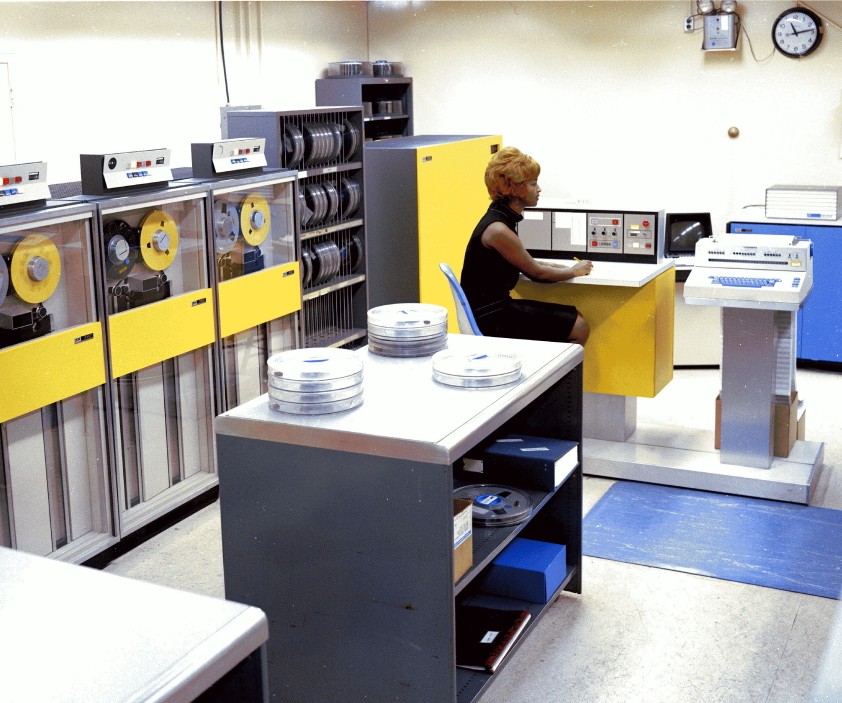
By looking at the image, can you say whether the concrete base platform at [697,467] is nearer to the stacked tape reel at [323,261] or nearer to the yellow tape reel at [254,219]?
the stacked tape reel at [323,261]

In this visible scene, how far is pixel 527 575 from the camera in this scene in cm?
354

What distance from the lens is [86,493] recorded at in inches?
165

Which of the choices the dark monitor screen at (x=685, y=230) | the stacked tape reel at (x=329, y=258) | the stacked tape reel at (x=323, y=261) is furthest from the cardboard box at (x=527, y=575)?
the dark monitor screen at (x=685, y=230)

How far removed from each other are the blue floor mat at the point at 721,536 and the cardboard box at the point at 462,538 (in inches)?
56.3

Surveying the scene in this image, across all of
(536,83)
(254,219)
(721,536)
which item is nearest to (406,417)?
(721,536)

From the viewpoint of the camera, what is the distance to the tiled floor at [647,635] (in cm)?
329

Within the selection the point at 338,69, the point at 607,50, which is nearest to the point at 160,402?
the point at 338,69

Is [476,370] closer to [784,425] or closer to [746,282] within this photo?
[746,282]

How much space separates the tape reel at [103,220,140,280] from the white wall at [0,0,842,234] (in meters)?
1.51

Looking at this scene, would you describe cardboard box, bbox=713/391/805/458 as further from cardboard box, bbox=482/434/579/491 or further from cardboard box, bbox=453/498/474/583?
cardboard box, bbox=453/498/474/583

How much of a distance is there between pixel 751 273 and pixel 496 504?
6.60 feet

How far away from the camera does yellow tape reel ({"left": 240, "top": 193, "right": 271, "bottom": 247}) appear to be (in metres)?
4.95

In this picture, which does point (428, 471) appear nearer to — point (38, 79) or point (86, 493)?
point (86, 493)

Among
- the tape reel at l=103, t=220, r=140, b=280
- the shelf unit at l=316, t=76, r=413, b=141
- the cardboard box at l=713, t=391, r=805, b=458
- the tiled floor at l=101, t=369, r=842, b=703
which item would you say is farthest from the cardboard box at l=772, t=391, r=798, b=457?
the shelf unit at l=316, t=76, r=413, b=141
